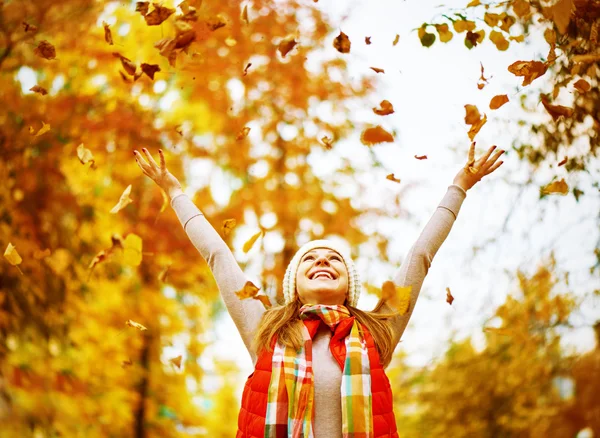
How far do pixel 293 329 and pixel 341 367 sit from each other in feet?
0.77

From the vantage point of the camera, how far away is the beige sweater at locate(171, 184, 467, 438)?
2271 mm

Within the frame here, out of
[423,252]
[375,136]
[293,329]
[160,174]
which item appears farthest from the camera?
[375,136]

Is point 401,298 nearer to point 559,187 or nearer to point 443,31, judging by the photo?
point 559,187

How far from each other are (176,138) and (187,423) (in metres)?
3.27

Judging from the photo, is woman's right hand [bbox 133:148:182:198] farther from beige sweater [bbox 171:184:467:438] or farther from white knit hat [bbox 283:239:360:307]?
white knit hat [bbox 283:239:360:307]

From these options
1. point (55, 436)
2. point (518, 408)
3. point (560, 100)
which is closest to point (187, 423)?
point (55, 436)

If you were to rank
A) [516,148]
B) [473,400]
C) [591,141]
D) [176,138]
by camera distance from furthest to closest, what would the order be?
[473,400] → [176,138] → [516,148] → [591,141]

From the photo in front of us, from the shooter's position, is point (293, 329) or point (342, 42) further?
point (342, 42)

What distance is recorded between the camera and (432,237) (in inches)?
97.5

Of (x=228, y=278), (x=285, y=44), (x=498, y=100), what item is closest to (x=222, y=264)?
(x=228, y=278)

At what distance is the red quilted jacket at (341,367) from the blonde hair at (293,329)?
0.04 meters

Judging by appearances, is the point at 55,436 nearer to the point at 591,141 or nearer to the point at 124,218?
the point at 124,218

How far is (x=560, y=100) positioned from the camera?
129 inches

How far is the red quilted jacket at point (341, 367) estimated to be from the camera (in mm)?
2135
